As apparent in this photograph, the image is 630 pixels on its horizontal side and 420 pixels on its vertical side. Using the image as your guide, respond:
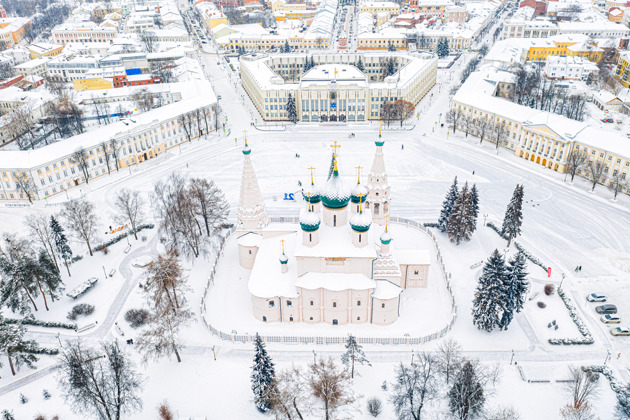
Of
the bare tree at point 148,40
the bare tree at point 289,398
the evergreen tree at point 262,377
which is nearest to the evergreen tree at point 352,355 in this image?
the bare tree at point 289,398

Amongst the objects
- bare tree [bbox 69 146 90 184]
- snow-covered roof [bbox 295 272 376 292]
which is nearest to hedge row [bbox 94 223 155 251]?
bare tree [bbox 69 146 90 184]

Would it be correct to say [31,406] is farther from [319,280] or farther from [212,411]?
[319,280]

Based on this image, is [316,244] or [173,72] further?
[173,72]

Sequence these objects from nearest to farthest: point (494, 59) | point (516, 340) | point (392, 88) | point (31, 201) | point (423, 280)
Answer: point (516, 340) < point (423, 280) < point (31, 201) < point (392, 88) < point (494, 59)

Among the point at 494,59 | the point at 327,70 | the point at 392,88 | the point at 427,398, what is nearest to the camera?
the point at 427,398

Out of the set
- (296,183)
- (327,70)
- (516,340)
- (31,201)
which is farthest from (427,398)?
(327,70)

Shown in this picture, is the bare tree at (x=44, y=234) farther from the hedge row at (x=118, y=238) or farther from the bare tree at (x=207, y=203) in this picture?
the bare tree at (x=207, y=203)

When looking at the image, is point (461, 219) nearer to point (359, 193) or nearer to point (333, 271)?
point (359, 193)

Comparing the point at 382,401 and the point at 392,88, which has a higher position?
the point at 392,88

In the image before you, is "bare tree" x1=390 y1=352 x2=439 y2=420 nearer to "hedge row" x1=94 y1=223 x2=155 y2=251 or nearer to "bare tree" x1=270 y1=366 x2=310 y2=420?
"bare tree" x1=270 y1=366 x2=310 y2=420
